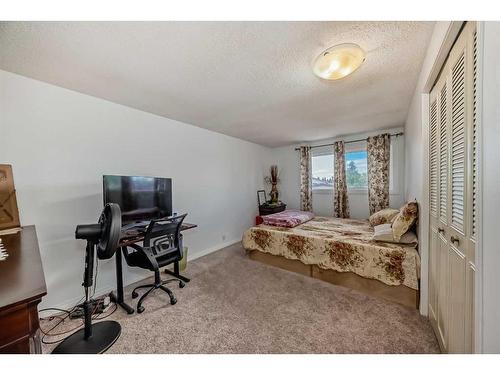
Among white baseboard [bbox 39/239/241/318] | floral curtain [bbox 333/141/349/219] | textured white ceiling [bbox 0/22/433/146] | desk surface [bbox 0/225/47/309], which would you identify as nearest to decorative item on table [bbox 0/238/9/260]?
desk surface [bbox 0/225/47/309]

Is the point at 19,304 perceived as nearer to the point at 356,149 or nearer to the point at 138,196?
the point at 138,196

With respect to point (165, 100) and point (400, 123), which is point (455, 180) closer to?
point (165, 100)

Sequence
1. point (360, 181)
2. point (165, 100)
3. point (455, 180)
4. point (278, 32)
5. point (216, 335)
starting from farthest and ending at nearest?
1. point (360, 181)
2. point (165, 100)
3. point (216, 335)
4. point (278, 32)
5. point (455, 180)

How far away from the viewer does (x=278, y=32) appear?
1.28 meters

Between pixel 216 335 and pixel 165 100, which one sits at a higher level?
pixel 165 100

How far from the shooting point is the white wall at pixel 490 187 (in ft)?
2.30

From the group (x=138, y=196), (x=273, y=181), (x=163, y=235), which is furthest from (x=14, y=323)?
(x=273, y=181)

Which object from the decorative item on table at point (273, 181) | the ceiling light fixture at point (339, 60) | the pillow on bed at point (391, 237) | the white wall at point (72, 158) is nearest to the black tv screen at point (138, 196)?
the white wall at point (72, 158)

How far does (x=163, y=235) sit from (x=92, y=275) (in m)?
0.69

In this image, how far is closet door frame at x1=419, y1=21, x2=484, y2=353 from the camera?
76 cm

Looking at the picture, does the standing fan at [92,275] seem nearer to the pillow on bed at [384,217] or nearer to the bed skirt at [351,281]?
the bed skirt at [351,281]

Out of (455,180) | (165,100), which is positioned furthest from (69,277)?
(455,180)
